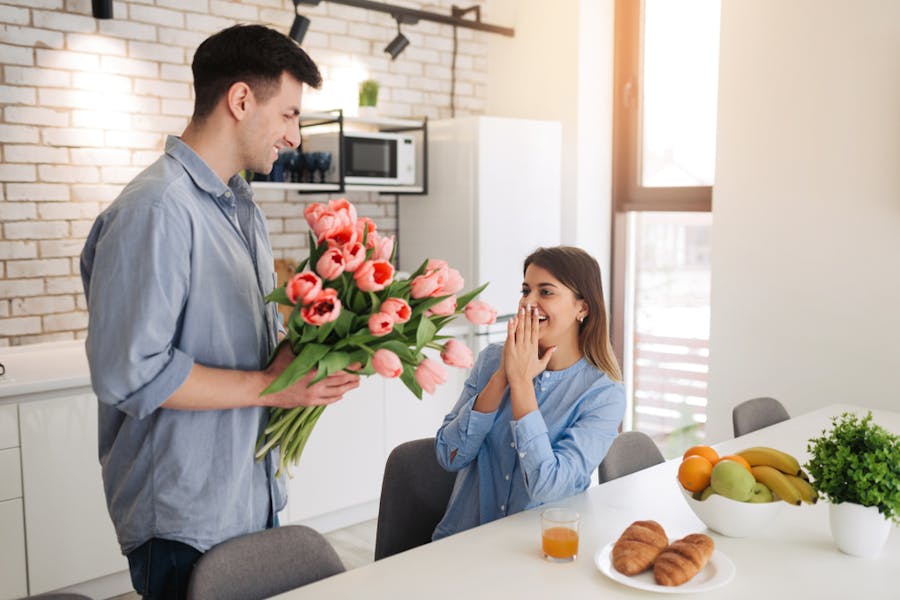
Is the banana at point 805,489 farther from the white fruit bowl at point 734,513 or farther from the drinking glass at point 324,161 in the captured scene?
the drinking glass at point 324,161

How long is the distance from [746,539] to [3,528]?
2.41 meters

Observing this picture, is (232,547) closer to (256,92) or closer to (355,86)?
(256,92)

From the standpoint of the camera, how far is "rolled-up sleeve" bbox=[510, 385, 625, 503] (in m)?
1.87

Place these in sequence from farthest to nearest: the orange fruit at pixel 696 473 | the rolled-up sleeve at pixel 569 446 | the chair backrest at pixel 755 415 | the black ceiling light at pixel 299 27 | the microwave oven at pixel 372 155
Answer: the microwave oven at pixel 372 155 < the black ceiling light at pixel 299 27 < the chair backrest at pixel 755 415 < the rolled-up sleeve at pixel 569 446 < the orange fruit at pixel 696 473

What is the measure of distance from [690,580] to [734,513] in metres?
0.24

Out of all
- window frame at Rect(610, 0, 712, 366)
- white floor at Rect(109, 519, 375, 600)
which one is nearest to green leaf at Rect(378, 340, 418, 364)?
white floor at Rect(109, 519, 375, 600)

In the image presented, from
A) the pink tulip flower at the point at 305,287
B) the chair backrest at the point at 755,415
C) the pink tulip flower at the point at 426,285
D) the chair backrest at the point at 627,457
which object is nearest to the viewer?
the pink tulip flower at the point at 305,287

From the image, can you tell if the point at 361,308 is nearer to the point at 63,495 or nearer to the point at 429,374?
the point at 429,374

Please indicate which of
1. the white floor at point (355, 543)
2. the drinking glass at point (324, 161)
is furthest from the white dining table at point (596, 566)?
the drinking glass at point (324, 161)

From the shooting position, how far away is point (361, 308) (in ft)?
4.80

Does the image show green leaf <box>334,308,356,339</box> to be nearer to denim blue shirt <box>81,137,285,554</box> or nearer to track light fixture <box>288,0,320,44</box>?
denim blue shirt <box>81,137,285,554</box>

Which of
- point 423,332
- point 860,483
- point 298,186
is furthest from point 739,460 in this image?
point 298,186

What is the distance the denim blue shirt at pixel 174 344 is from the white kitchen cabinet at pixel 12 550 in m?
1.52

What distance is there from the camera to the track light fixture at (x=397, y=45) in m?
4.35
